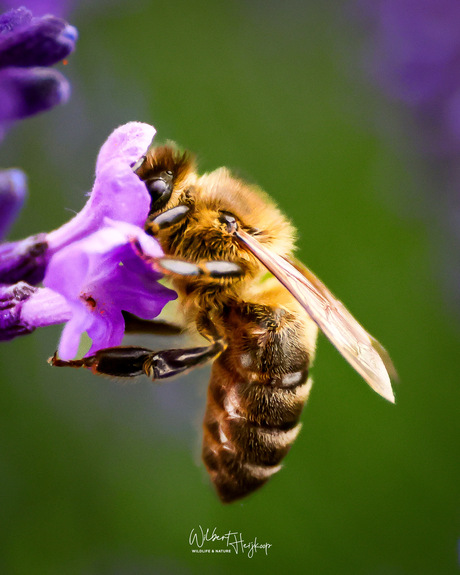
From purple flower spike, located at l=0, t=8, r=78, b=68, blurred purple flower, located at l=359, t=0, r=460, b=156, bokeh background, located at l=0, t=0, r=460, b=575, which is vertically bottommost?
bokeh background, located at l=0, t=0, r=460, b=575

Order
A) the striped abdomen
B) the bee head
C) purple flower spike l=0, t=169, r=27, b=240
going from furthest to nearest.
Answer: the striped abdomen
the bee head
purple flower spike l=0, t=169, r=27, b=240

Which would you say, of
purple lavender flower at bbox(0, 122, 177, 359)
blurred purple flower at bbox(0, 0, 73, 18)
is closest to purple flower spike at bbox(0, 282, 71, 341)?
purple lavender flower at bbox(0, 122, 177, 359)

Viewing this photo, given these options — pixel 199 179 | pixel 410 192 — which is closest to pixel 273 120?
pixel 410 192

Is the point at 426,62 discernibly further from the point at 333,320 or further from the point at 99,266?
the point at 99,266

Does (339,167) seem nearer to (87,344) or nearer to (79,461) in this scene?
(79,461)

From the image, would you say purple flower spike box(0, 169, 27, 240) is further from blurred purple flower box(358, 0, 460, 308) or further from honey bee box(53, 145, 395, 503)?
blurred purple flower box(358, 0, 460, 308)

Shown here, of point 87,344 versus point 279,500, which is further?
point 279,500

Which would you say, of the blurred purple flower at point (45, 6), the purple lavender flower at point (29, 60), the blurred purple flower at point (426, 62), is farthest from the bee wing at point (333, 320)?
the blurred purple flower at point (45, 6)

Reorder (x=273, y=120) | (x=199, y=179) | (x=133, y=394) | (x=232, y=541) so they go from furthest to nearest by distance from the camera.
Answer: (x=273, y=120)
(x=133, y=394)
(x=232, y=541)
(x=199, y=179)
